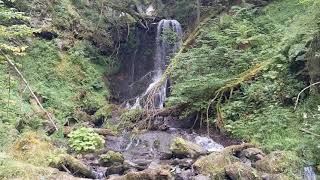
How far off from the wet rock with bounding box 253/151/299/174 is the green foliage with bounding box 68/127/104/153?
164 inches

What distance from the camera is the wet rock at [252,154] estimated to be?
8784 mm

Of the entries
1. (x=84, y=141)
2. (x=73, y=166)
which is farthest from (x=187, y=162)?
(x=84, y=141)

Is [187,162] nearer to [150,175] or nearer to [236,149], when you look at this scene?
[236,149]

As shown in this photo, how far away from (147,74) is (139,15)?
3361mm

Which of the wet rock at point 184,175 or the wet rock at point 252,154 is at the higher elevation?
the wet rock at point 252,154

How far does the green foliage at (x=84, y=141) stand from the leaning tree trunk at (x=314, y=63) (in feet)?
17.4

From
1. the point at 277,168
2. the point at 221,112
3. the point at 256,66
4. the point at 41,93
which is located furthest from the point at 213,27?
A: the point at 277,168

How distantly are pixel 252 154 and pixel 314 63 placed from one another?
8.75 feet

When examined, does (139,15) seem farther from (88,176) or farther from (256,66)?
(88,176)

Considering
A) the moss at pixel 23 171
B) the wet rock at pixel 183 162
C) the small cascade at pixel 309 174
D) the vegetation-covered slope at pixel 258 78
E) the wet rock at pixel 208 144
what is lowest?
the wet rock at pixel 208 144

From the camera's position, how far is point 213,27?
15.8m

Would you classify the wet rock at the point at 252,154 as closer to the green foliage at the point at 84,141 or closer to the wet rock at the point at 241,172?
the wet rock at the point at 241,172

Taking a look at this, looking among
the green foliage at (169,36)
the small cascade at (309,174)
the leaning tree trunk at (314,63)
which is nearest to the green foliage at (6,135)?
the small cascade at (309,174)

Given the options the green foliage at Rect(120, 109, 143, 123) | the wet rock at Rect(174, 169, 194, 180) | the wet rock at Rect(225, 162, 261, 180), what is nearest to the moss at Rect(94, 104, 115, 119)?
the green foliage at Rect(120, 109, 143, 123)
